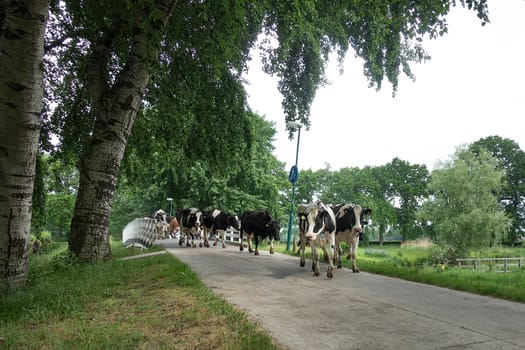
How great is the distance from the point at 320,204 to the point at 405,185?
5843 centimetres

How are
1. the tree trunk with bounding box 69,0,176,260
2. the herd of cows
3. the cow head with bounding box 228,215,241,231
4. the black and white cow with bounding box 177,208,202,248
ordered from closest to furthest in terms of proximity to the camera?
the tree trunk with bounding box 69,0,176,260
the herd of cows
the black and white cow with bounding box 177,208,202,248
the cow head with bounding box 228,215,241,231

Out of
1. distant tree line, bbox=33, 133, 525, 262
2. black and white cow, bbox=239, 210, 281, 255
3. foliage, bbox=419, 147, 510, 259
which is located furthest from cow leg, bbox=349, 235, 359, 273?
foliage, bbox=419, 147, 510, 259

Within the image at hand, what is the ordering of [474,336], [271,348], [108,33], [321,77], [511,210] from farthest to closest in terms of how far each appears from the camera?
[511,210] → [321,77] → [108,33] → [474,336] → [271,348]

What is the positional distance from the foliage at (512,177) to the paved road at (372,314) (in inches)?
2101

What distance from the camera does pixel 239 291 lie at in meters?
Answer: 6.57

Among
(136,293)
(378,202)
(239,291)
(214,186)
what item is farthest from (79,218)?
(378,202)

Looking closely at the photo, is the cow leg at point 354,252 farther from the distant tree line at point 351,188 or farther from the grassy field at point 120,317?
the distant tree line at point 351,188

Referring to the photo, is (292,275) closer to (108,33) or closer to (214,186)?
(108,33)

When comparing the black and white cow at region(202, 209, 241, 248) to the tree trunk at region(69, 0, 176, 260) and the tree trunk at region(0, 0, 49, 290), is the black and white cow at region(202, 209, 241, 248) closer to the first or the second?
the tree trunk at region(69, 0, 176, 260)

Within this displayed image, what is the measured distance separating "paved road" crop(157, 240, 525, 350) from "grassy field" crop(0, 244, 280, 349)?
50 centimetres

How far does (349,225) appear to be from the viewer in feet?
37.3

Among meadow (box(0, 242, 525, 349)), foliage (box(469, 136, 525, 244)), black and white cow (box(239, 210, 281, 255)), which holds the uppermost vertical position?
foliage (box(469, 136, 525, 244))

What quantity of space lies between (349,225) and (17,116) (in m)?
8.89

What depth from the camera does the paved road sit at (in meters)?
3.90
